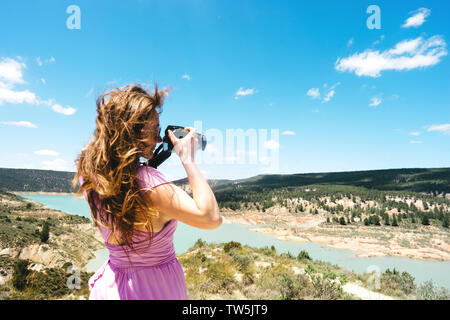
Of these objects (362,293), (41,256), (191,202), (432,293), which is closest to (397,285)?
(432,293)

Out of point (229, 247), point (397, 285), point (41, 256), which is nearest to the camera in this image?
point (397, 285)

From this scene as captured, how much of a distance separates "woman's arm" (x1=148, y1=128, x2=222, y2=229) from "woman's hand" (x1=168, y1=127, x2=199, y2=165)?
1 centimetres

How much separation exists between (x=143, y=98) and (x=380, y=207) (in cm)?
6292

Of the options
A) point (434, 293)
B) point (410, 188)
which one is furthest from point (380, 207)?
point (434, 293)

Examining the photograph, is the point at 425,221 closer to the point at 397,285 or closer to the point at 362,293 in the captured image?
the point at 397,285

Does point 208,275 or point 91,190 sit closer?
point 91,190

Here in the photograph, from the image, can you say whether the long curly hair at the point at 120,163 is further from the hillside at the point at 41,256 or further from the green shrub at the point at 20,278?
the green shrub at the point at 20,278

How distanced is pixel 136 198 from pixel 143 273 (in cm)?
42

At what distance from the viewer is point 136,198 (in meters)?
0.94

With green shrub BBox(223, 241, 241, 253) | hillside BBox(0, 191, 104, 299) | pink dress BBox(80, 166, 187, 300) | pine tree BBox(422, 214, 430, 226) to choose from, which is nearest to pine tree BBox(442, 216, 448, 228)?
pine tree BBox(422, 214, 430, 226)
